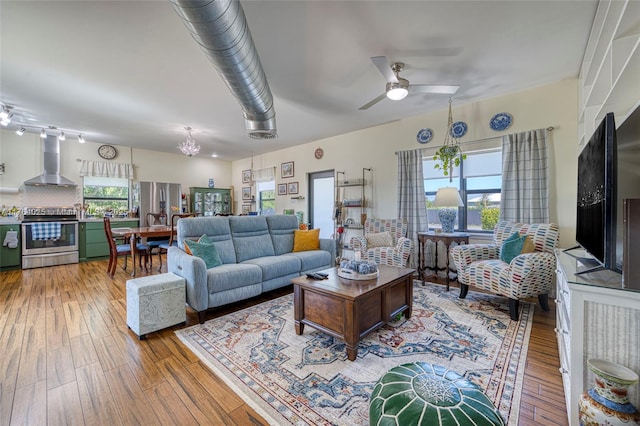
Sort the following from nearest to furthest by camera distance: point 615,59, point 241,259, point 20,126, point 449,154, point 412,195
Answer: point 615,59 → point 241,259 → point 449,154 → point 412,195 → point 20,126

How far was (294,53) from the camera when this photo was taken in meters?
2.55

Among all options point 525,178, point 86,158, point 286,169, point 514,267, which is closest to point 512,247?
point 514,267

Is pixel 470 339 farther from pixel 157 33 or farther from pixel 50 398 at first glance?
pixel 157 33

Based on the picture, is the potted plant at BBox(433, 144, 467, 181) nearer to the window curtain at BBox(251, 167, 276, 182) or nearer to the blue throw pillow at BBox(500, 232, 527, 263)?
the blue throw pillow at BBox(500, 232, 527, 263)

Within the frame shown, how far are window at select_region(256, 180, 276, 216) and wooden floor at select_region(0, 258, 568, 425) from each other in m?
4.69

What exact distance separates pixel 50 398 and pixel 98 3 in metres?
2.73

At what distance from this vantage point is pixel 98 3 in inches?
75.5

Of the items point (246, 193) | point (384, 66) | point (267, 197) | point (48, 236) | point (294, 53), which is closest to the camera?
point (384, 66)

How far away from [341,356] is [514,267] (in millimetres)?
1954

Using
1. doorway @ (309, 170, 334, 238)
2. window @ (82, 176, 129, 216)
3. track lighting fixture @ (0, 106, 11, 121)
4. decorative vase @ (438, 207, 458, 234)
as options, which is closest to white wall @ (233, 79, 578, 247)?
doorway @ (309, 170, 334, 238)

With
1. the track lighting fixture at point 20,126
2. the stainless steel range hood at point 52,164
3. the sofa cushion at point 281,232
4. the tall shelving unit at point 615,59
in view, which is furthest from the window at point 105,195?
the tall shelving unit at point 615,59

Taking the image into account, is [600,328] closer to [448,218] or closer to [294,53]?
[448,218]

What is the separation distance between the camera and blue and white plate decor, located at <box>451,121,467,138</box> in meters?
3.93

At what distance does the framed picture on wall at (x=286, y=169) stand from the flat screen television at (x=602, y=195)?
219 inches
